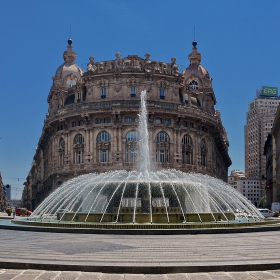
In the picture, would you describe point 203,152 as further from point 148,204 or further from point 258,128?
point 258,128

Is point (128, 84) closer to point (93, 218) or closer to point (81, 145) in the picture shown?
point (81, 145)

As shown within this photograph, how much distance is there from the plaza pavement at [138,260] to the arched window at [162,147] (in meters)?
48.9

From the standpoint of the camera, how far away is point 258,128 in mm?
170750

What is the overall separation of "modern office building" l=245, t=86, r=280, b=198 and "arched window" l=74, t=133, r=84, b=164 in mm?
113780

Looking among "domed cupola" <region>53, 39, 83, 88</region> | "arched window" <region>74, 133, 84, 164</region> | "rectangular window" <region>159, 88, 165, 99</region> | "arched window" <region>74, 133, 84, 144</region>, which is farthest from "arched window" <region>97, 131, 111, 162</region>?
"domed cupola" <region>53, 39, 83, 88</region>

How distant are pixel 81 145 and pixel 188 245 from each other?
2038 inches

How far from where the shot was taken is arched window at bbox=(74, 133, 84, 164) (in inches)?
2532

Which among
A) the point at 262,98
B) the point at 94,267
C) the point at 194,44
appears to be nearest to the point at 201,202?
the point at 94,267

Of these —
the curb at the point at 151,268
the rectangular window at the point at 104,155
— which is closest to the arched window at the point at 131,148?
the rectangular window at the point at 104,155

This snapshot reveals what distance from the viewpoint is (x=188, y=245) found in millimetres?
13523

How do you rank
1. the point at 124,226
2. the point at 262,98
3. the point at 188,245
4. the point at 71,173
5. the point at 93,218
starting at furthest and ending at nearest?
the point at 262,98 < the point at 71,173 < the point at 93,218 < the point at 124,226 < the point at 188,245

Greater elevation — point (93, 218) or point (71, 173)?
point (71, 173)

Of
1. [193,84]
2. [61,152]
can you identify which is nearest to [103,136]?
[61,152]

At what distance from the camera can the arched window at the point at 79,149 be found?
6431 cm
